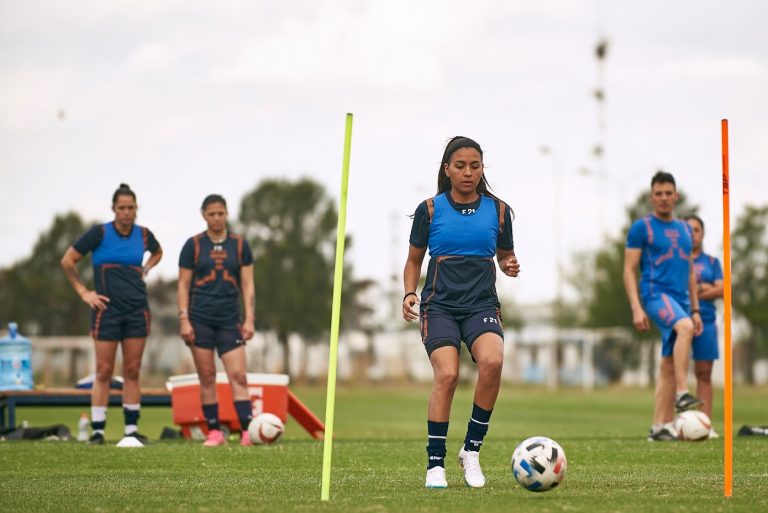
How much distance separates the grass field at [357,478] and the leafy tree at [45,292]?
2493 inches

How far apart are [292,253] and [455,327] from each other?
6458cm

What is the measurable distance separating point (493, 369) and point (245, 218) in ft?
220

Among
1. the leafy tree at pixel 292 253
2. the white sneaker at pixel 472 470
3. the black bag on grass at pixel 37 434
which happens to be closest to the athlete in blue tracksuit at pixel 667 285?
the white sneaker at pixel 472 470

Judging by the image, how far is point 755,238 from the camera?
218 feet

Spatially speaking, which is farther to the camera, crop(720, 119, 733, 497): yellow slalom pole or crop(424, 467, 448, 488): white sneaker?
crop(424, 467, 448, 488): white sneaker

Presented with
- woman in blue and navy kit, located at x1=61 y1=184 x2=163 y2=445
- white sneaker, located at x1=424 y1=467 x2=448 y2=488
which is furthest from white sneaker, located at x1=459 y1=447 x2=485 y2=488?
woman in blue and navy kit, located at x1=61 y1=184 x2=163 y2=445

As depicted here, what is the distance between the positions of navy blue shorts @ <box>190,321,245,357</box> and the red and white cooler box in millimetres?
1726

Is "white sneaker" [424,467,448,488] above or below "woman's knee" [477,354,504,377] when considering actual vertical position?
below

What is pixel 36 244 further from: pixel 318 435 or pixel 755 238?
pixel 318 435

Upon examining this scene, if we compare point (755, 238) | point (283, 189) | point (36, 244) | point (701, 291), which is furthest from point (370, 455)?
point (36, 244)

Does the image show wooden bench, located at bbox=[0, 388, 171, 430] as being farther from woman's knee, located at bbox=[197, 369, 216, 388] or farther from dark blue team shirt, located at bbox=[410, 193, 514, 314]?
dark blue team shirt, located at bbox=[410, 193, 514, 314]

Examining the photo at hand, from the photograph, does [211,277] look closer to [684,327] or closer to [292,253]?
[684,327]

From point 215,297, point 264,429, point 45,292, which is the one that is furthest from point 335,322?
point 45,292

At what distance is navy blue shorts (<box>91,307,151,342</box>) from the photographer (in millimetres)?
13539
